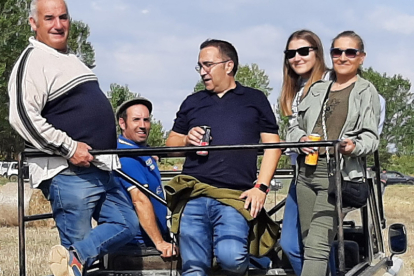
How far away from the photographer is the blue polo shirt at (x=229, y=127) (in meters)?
4.01

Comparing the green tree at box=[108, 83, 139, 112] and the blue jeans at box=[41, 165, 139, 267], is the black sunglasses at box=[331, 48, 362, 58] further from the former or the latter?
the green tree at box=[108, 83, 139, 112]

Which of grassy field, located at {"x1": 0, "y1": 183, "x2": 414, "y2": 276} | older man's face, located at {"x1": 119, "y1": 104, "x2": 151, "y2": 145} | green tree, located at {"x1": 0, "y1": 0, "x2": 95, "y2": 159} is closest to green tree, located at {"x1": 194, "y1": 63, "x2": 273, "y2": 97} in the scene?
green tree, located at {"x1": 0, "y1": 0, "x2": 95, "y2": 159}

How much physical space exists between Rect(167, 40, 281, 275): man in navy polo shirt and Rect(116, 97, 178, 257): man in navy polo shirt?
1.41 feet

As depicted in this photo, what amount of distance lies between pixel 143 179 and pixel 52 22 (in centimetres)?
130

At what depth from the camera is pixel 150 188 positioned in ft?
15.9

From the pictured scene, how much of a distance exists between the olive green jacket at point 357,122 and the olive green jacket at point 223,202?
1.55 feet

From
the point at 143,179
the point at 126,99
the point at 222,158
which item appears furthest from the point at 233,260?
the point at 126,99

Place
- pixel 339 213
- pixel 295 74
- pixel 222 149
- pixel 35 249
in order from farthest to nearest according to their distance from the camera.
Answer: pixel 35 249, pixel 295 74, pixel 222 149, pixel 339 213

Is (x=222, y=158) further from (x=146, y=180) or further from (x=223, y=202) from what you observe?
(x=146, y=180)

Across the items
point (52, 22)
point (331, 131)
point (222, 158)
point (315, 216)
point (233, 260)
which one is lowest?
point (233, 260)

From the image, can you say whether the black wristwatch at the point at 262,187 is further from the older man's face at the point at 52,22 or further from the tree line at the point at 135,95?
the tree line at the point at 135,95

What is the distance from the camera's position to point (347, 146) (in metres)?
3.40

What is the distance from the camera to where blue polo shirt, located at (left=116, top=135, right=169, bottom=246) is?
15.5 ft

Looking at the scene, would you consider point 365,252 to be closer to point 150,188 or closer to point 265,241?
point 265,241
